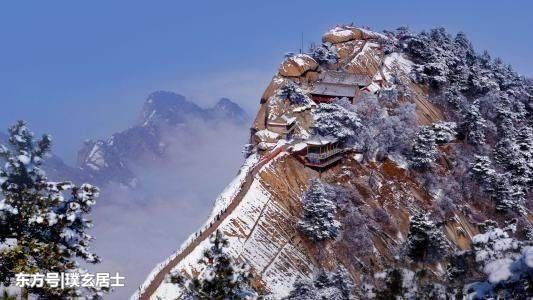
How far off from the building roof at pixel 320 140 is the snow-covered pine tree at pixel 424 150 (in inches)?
421

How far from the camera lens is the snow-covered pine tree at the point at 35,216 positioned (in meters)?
21.0

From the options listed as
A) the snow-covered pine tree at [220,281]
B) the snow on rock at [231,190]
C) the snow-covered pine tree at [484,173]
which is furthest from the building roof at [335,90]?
the snow-covered pine tree at [220,281]

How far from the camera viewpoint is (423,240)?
5394 centimetres

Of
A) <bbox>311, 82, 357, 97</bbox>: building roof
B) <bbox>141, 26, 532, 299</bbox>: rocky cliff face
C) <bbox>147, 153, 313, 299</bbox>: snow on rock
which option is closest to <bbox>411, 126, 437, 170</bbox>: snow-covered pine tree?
<bbox>141, 26, 532, 299</bbox>: rocky cliff face

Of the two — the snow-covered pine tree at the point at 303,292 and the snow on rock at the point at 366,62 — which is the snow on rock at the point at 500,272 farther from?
the snow on rock at the point at 366,62

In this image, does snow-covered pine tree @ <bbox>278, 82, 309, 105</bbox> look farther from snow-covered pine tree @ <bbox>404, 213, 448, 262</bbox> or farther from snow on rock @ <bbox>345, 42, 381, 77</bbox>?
snow-covered pine tree @ <bbox>404, 213, 448, 262</bbox>

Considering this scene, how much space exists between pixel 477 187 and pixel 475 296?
189 feet

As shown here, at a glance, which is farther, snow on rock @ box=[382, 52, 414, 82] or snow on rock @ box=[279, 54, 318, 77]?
snow on rock @ box=[382, 52, 414, 82]

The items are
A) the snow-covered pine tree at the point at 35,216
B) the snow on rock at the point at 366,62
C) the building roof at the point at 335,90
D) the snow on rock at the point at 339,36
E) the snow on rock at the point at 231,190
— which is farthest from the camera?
the snow on rock at the point at 339,36

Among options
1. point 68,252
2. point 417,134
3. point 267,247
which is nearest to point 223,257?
point 68,252

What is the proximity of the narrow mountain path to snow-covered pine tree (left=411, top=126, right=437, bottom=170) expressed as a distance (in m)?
16.0

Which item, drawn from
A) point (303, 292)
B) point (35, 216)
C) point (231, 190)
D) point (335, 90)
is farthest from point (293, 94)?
point (35, 216)

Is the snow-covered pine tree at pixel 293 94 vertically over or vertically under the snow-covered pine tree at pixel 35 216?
over

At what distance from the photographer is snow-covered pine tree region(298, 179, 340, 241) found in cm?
5369
